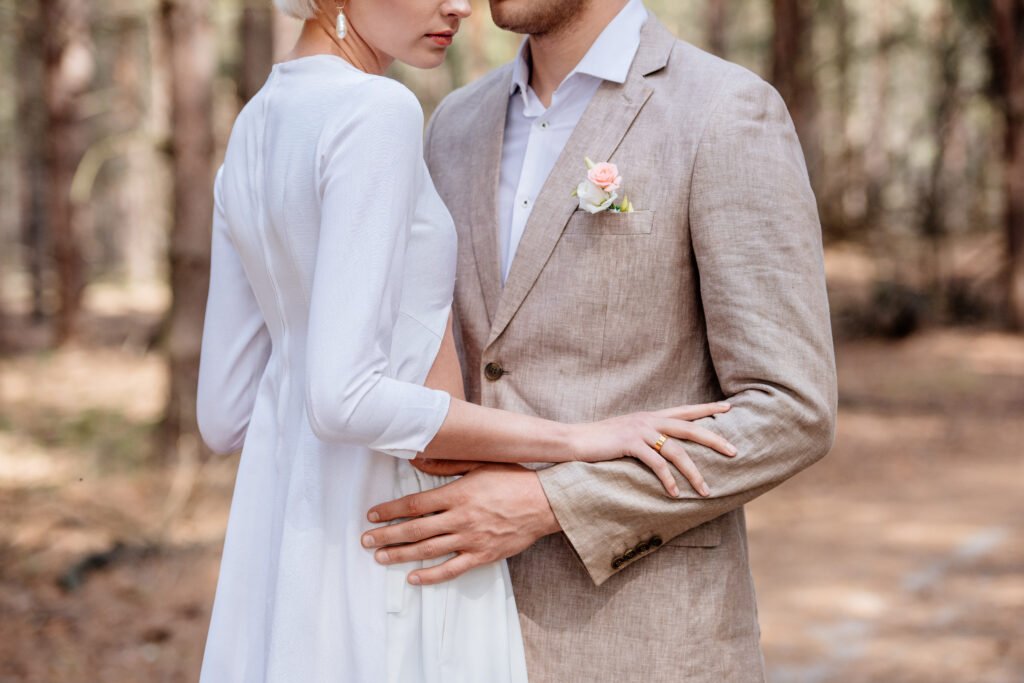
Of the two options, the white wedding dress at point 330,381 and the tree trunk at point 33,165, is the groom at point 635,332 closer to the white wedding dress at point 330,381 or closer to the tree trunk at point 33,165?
the white wedding dress at point 330,381

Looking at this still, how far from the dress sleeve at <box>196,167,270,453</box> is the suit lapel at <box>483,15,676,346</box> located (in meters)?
0.43

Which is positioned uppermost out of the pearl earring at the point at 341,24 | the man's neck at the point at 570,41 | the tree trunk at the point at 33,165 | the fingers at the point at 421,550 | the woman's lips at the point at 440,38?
the pearl earring at the point at 341,24

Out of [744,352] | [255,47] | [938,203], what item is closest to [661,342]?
[744,352]

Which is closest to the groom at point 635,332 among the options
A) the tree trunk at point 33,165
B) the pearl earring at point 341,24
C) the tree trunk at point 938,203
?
the pearl earring at point 341,24

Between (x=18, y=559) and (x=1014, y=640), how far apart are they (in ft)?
15.6

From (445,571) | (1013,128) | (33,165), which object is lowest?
(33,165)

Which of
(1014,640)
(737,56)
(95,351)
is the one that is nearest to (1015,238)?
(1014,640)

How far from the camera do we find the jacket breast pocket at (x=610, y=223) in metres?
2.04

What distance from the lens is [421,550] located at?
1933 millimetres

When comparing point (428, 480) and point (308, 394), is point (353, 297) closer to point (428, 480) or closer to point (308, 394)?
point (308, 394)

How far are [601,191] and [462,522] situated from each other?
1.93 feet

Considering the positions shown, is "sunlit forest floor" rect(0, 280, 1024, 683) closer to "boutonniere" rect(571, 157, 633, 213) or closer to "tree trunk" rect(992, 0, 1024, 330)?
"tree trunk" rect(992, 0, 1024, 330)

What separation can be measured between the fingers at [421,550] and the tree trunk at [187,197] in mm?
5792

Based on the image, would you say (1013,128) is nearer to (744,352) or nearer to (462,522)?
(744,352)
